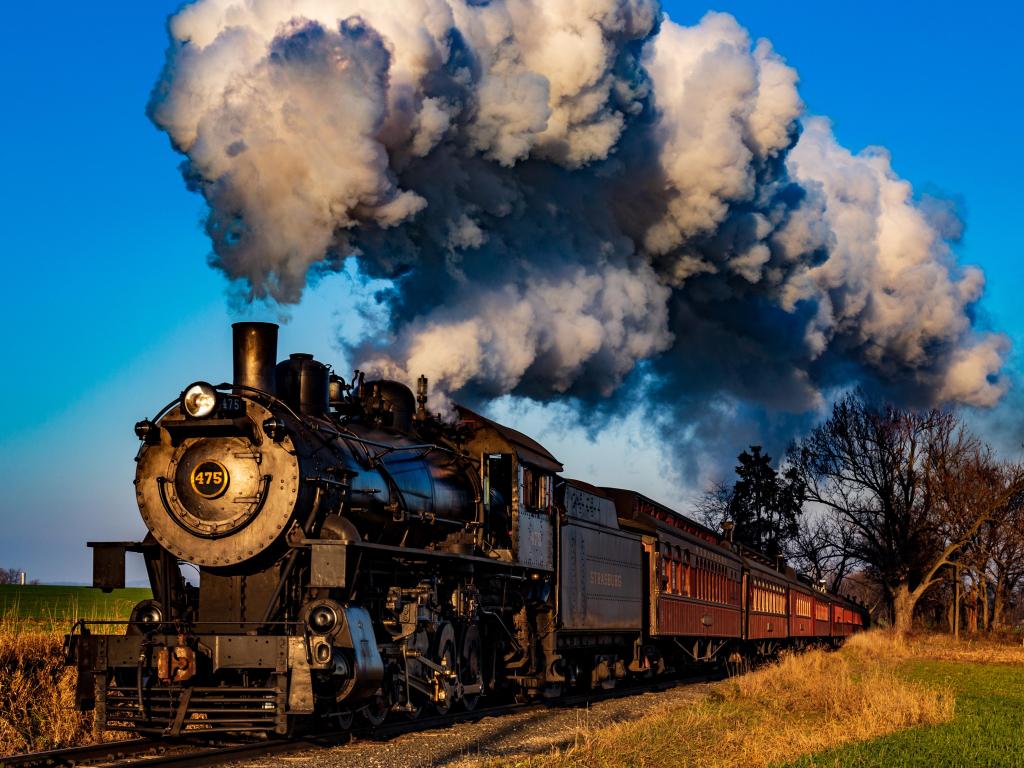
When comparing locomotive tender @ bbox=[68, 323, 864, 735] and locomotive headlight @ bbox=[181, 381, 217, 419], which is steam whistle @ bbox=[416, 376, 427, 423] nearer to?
locomotive tender @ bbox=[68, 323, 864, 735]

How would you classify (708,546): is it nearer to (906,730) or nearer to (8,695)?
(906,730)

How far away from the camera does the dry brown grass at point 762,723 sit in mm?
9883

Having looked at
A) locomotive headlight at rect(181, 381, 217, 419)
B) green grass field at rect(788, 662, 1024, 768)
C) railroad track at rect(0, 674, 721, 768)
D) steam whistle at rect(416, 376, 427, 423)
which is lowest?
green grass field at rect(788, 662, 1024, 768)

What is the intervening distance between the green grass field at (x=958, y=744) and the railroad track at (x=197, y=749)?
12.8 ft

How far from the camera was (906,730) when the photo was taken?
12.5m

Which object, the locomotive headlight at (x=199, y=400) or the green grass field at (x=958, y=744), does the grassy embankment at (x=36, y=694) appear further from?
the green grass field at (x=958, y=744)

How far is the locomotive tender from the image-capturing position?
10.1 m

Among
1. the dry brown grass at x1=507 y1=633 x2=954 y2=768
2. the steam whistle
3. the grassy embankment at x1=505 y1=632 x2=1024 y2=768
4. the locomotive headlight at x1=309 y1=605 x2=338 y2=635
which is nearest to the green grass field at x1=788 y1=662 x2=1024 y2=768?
the grassy embankment at x1=505 y1=632 x2=1024 y2=768

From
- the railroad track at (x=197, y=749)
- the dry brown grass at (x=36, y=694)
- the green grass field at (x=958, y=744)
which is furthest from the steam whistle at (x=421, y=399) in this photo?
the green grass field at (x=958, y=744)

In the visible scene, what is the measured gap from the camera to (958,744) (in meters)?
11.5

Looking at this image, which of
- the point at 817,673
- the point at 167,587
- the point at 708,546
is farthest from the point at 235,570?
the point at 708,546

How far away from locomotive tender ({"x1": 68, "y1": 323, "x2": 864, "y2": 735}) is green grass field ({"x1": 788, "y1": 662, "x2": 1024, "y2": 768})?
396 centimetres

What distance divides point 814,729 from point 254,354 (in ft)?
22.7

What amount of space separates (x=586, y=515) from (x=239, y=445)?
669cm
